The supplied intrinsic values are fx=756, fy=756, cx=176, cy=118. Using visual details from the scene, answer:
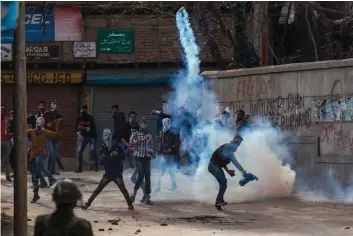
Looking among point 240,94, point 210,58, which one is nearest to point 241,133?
point 240,94

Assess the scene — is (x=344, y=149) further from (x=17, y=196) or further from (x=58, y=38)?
(x=58, y=38)

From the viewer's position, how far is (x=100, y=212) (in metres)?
12.3

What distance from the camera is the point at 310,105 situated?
14.4m

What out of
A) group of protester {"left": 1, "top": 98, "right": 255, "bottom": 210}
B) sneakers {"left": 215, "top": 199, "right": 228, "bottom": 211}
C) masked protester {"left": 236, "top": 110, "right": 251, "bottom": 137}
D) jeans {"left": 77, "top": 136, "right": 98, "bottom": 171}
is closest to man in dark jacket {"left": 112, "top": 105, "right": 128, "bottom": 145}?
group of protester {"left": 1, "top": 98, "right": 255, "bottom": 210}

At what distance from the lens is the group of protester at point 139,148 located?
12.7 metres

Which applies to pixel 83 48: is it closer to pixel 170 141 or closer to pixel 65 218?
pixel 170 141

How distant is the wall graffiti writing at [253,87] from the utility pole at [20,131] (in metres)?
8.77

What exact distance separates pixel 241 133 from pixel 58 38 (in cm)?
1304

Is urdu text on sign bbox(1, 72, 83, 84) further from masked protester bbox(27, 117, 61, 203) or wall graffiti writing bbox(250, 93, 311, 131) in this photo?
masked protester bbox(27, 117, 61, 203)

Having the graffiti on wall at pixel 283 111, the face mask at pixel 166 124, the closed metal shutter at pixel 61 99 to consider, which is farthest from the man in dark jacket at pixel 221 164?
the closed metal shutter at pixel 61 99

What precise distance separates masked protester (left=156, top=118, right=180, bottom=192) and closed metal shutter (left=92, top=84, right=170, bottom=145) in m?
9.00

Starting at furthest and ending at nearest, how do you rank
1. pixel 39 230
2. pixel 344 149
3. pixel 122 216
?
pixel 344 149 < pixel 122 216 < pixel 39 230

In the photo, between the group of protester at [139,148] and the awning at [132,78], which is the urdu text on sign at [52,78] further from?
the group of protester at [139,148]

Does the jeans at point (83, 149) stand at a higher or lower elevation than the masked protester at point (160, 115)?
lower
